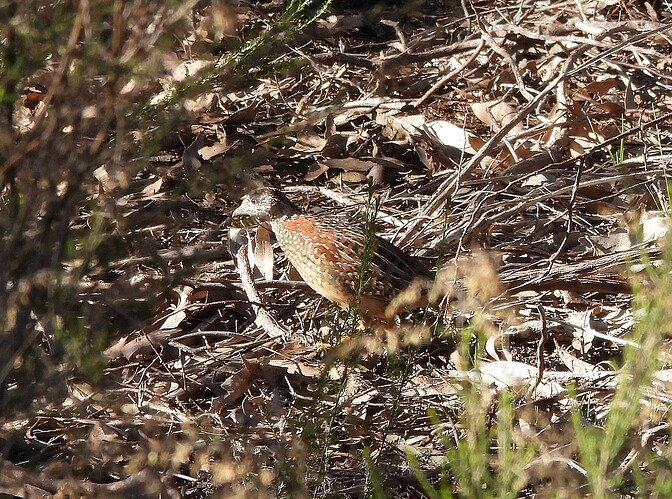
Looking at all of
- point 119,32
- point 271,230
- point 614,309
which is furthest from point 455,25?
point 119,32

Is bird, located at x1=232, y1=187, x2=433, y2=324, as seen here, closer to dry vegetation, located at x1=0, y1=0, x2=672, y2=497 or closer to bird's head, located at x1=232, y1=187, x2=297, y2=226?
bird's head, located at x1=232, y1=187, x2=297, y2=226

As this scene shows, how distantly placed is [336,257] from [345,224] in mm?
505

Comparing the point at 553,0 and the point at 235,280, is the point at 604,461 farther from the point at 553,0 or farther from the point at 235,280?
the point at 553,0

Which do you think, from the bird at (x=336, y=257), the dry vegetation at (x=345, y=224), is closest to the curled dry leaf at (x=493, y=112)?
the dry vegetation at (x=345, y=224)

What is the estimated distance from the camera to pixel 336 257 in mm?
5836

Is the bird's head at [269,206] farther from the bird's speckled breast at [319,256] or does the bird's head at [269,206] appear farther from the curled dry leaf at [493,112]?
the curled dry leaf at [493,112]

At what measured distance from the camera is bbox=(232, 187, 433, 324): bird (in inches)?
222

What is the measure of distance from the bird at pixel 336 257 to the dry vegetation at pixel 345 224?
0.64 ft

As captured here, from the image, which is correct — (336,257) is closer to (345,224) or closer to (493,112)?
(345,224)

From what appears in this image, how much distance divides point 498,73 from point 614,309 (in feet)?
9.00

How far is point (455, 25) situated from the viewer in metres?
8.55

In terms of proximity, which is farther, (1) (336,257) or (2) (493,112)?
(2) (493,112)

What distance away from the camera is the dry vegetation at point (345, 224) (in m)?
3.10

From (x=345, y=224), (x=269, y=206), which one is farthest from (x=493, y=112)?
(x=269, y=206)
